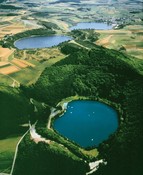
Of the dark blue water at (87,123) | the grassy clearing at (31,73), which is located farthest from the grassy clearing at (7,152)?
the grassy clearing at (31,73)

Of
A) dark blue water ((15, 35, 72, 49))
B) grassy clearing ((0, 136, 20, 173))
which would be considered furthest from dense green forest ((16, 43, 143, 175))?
dark blue water ((15, 35, 72, 49))

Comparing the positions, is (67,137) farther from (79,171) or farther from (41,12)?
(41,12)

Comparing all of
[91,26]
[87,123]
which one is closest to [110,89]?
[87,123]

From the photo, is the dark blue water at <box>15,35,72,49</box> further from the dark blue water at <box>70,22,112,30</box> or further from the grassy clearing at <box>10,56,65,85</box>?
the grassy clearing at <box>10,56,65,85</box>

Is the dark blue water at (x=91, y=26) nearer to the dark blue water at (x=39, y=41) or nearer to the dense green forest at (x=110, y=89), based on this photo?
the dark blue water at (x=39, y=41)

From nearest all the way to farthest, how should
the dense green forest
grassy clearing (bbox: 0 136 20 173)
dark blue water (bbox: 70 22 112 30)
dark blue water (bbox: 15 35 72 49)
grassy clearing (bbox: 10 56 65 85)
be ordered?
1. the dense green forest
2. grassy clearing (bbox: 0 136 20 173)
3. grassy clearing (bbox: 10 56 65 85)
4. dark blue water (bbox: 15 35 72 49)
5. dark blue water (bbox: 70 22 112 30)
